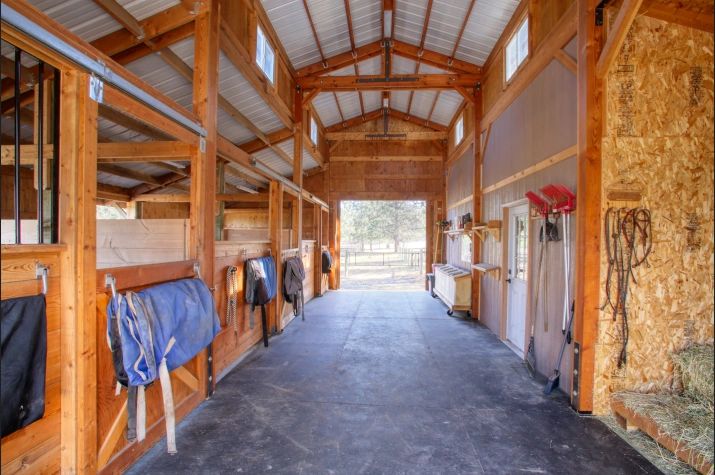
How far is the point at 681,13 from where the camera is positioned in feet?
10.0

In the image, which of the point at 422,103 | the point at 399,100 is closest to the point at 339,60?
the point at 399,100

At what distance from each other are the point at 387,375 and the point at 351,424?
112 centimetres

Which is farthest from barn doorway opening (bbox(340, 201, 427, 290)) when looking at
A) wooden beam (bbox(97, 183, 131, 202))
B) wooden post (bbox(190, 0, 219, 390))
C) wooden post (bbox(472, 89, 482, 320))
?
wooden post (bbox(190, 0, 219, 390))

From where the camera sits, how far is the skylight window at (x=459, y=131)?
8.50m

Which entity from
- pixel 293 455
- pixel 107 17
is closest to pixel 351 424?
pixel 293 455

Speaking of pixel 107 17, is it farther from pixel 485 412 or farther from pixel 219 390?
pixel 485 412

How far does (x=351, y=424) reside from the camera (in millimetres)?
3043

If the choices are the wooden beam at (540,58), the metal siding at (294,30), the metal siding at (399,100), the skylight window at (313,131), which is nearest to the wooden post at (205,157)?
the metal siding at (294,30)

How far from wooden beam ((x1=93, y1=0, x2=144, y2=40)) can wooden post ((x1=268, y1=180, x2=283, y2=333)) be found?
2.42 meters

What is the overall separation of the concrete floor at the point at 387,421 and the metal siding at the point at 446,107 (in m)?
5.66

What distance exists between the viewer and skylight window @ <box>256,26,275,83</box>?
5.46 metres

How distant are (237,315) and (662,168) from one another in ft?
14.9

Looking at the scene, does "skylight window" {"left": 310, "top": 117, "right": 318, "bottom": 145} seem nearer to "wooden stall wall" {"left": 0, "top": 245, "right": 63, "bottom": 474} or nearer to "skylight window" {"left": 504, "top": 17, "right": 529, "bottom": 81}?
"skylight window" {"left": 504, "top": 17, "right": 529, "bottom": 81}

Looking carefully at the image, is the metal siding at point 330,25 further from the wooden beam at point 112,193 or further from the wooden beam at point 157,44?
the wooden beam at point 112,193
